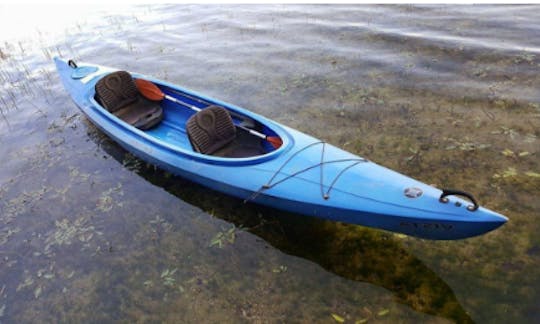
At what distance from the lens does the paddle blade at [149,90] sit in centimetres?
1001

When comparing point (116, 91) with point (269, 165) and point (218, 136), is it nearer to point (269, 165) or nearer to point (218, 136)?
point (218, 136)

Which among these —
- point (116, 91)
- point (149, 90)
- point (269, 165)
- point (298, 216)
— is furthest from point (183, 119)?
point (298, 216)

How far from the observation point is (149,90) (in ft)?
33.3

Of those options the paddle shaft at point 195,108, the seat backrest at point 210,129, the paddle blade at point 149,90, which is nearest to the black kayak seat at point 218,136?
the seat backrest at point 210,129

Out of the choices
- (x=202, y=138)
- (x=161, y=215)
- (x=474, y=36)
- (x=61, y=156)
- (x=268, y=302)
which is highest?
(x=474, y=36)

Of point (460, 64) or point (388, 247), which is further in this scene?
point (460, 64)

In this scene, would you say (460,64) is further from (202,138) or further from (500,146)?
(202,138)

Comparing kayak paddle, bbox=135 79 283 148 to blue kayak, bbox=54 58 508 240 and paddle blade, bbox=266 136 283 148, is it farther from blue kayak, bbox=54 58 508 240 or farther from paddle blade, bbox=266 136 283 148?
paddle blade, bbox=266 136 283 148

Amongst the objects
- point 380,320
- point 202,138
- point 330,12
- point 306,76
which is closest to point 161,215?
point 202,138

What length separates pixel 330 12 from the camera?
16.3 metres

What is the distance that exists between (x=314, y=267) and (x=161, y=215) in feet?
11.5

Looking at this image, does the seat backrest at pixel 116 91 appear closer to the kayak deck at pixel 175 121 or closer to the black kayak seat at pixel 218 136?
the kayak deck at pixel 175 121

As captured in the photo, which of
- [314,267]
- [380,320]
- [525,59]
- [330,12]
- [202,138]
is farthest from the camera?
[330,12]

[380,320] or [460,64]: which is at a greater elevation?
[460,64]
